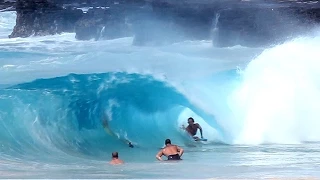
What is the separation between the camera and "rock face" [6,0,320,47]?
8867mm

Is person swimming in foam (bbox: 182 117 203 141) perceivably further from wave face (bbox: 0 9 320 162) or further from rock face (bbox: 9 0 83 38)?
rock face (bbox: 9 0 83 38)

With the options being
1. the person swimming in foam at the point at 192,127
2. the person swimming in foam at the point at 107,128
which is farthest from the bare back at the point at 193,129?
the person swimming in foam at the point at 107,128

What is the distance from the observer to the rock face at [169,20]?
8.87m

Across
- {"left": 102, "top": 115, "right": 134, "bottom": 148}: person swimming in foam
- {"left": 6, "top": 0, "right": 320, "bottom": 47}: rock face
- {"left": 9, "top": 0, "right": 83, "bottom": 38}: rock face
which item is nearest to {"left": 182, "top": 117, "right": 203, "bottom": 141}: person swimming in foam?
{"left": 102, "top": 115, "right": 134, "bottom": 148}: person swimming in foam

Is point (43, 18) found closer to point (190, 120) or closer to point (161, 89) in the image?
point (161, 89)

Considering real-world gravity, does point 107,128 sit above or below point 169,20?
below

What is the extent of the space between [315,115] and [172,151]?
Answer: 3.27 metres

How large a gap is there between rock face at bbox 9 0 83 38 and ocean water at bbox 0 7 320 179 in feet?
0.50

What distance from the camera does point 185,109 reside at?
8789 mm

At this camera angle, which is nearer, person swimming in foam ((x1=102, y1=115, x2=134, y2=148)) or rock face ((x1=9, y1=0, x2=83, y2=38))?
person swimming in foam ((x1=102, y1=115, x2=134, y2=148))

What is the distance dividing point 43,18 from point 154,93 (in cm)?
184

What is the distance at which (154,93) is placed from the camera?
29.0 ft

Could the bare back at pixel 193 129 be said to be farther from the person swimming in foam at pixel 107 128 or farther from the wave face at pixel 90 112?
the person swimming in foam at pixel 107 128

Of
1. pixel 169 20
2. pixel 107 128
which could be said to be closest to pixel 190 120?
pixel 107 128
